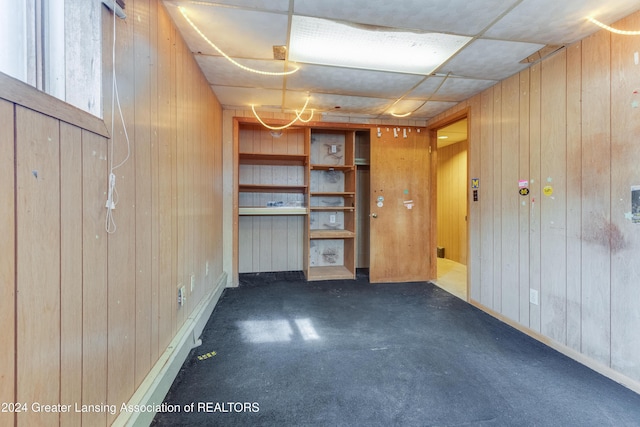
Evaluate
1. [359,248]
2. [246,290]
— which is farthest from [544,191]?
[246,290]

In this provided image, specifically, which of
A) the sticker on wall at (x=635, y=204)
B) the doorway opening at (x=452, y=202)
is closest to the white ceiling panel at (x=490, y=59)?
the sticker on wall at (x=635, y=204)

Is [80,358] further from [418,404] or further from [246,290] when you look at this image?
[246,290]

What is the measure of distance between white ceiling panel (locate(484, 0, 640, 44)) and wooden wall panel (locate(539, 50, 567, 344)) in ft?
0.82

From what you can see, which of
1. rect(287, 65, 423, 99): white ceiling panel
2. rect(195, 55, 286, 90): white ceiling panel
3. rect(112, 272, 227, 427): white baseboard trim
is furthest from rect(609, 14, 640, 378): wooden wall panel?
rect(112, 272, 227, 427): white baseboard trim

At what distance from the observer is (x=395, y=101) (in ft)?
10.0

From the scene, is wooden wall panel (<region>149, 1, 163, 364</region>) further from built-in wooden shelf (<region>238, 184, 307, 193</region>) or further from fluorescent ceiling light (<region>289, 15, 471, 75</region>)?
built-in wooden shelf (<region>238, 184, 307, 193</region>)

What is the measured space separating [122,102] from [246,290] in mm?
2625

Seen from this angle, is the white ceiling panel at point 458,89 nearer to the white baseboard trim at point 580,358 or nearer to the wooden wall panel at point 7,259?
the white baseboard trim at point 580,358

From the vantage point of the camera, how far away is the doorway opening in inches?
182

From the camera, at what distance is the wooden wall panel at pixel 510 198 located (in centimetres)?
237

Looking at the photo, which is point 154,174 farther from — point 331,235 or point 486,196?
point 486,196

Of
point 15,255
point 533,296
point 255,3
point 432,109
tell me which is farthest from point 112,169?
point 432,109

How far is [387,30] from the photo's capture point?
1.78 meters

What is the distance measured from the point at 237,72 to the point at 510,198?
9.03ft
